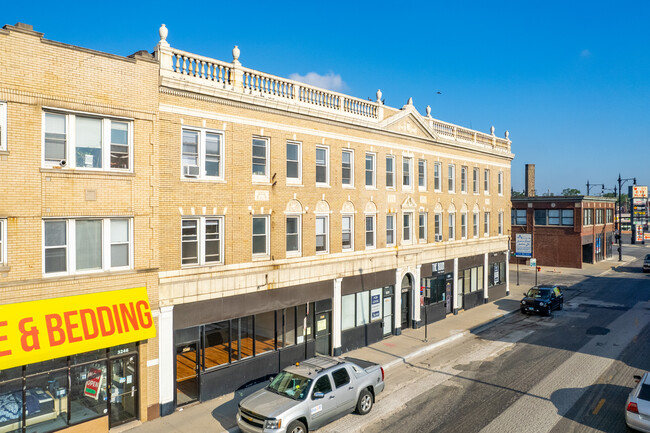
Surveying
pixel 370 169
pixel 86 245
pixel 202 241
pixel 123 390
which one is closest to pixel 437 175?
pixel 370 169

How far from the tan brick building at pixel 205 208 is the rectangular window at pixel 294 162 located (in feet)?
0.25

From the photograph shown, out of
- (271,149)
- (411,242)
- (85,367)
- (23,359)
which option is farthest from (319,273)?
(23,359)

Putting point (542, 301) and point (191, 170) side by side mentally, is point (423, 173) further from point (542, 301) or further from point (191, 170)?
point (191, 170)

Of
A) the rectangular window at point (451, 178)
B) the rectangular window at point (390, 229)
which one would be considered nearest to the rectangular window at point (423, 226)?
the rectangular window at point (390, 229)

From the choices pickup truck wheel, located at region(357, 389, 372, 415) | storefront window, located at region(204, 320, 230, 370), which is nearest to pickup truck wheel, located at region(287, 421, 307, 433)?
pickup truck wheel, located at region(357, 389, 372, 415)

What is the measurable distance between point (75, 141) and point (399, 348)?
17135mm

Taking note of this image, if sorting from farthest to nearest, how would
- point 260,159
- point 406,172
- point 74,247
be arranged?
point 406,172
point 260,159
point 74,247

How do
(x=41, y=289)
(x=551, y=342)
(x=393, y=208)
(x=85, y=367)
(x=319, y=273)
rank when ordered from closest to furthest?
(x=41, y=289) → (x=85, y=367) → (x=319, y=273) → (x=551, y=342) → (x=393, y=208)

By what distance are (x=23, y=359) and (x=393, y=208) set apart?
62.3ft

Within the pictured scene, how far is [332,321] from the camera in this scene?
2167 centimetres

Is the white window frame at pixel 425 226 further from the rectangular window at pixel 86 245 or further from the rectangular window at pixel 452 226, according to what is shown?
the rectangular window at pixel 86 245

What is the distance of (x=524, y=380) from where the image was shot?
17969mm

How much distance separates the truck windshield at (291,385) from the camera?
13.4 m

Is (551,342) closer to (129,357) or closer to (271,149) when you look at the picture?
(271,149)
